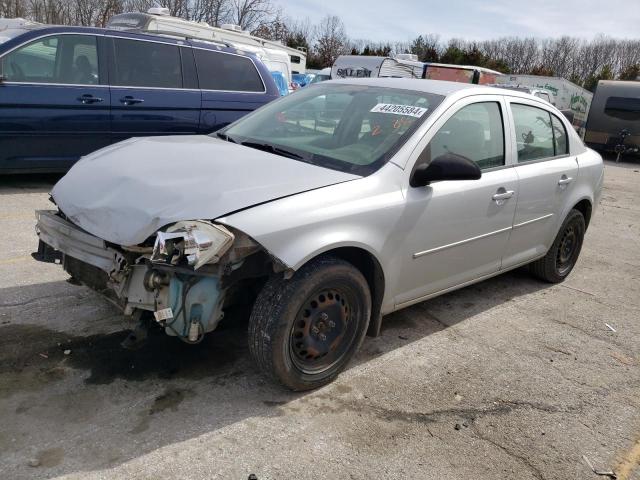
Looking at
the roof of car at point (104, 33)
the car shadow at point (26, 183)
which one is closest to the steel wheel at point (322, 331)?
the car shadow at point (26, 183)

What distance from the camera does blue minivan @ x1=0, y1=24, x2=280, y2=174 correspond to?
6.35 m

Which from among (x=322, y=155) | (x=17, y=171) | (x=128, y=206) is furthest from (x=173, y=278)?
(x=17, y=171)

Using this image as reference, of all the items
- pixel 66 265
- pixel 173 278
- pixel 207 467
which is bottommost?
pixel 207 467

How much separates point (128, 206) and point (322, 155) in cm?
122

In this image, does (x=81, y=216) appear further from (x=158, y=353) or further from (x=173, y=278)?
(x=158, y=353)

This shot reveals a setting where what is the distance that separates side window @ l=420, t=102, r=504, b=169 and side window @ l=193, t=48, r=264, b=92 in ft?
15.5

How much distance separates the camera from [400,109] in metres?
3.64

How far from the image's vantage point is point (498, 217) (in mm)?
4020

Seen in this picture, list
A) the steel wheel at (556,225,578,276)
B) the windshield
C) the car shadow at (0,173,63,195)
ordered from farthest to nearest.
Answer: the car shadow at (0,173,63,195) → the steel wheel at (556,225,578,276) → the windshield

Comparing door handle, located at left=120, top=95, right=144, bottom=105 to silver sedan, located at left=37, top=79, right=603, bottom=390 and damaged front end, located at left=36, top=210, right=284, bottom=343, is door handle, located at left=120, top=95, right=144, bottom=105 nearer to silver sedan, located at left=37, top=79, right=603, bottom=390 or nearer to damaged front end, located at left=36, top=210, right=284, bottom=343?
silver sedan, located at left=37, top=79, right=603, bottom=390

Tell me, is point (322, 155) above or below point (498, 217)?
above

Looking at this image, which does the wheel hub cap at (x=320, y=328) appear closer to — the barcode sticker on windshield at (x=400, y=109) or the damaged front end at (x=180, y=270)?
the damaged front end at (x=180, y=270)

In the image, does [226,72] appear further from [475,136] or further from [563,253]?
[563,253]

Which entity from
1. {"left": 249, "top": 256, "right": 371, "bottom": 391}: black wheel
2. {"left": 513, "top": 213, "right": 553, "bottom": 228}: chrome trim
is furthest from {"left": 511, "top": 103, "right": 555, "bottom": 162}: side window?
{"left": 249, "top": 256, "right": 371, "bottom": 391}: black wheel
